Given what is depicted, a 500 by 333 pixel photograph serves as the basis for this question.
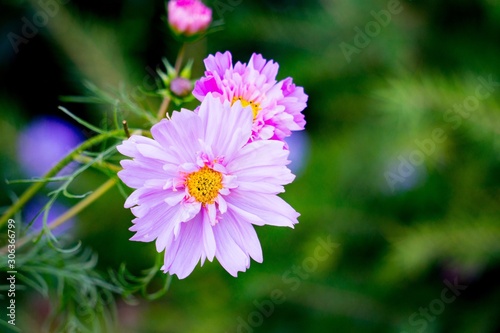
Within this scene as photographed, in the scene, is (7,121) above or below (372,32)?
below

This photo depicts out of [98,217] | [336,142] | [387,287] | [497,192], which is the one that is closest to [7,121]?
[98,217]

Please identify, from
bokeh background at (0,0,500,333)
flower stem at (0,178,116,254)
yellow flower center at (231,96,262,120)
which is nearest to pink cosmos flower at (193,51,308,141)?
yellow flower center at (231,96,262,120)

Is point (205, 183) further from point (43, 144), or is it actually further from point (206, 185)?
point (43, 144)

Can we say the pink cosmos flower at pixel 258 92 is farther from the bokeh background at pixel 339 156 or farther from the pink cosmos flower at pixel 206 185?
the bokeh background at pixel 339 156

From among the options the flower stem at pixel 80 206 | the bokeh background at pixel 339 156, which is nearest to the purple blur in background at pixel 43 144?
the bokeh background at pixel 339 156

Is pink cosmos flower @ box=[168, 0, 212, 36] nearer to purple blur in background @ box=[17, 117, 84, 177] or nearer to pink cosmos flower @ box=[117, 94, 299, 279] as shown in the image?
pink cosmos flower @ box=[117, 94, 299, 279]

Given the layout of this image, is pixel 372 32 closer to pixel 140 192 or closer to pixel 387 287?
pixel 387 287

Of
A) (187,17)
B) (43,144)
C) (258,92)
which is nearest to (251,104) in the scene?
(258,92)

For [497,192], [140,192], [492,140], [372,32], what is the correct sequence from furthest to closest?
[372,32] < [497,192] < [492,140] < [140,192]
